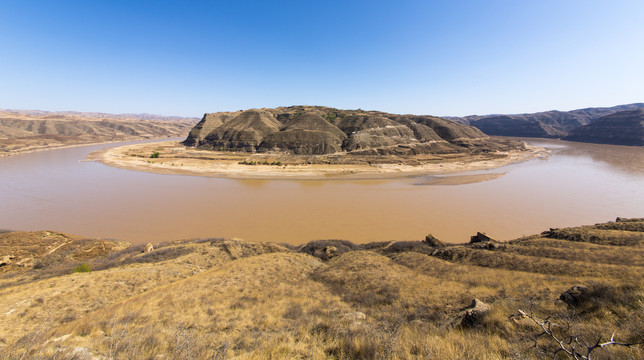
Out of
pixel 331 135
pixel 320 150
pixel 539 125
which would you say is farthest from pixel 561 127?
Answer: pixel 320 150

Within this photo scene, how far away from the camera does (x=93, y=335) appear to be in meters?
5.40

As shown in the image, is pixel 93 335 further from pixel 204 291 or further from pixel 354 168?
pixel 354 168

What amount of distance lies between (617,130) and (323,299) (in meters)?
146

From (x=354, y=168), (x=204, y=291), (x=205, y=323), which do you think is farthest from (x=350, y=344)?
(x=354, y=168)

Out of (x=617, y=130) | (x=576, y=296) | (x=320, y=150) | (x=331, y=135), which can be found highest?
(x=617, y=130)

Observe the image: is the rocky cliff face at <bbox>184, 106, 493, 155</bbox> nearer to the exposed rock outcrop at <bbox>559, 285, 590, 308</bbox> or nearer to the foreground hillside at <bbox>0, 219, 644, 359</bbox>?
the foreground hillside at <bbox>0, 219, 644, 359</bbox>

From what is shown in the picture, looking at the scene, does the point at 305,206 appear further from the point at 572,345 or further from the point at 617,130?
the point at 617,130

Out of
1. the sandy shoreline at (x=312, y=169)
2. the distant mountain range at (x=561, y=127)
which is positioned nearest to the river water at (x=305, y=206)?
the sandy shoreline at (x=312, y=169)

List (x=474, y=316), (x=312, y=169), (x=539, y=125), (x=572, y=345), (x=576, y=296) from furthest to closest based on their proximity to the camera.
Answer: (x=539, y=125) < (x=312, y=169) < (x=576, y=296) < (x=474, y=316) < (x=572, y=345)

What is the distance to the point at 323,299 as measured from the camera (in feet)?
28.7

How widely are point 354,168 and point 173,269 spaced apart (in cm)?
4062

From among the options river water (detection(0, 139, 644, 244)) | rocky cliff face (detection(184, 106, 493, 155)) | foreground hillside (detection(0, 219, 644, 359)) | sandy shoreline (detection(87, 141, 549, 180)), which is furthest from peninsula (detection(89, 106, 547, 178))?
foreground hillside (detection(0, 219, 644, 359))

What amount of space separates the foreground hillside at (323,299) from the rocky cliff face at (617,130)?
121 meters

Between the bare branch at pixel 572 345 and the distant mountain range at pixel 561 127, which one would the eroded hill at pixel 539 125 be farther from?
the bare branch at pixel 572 345
